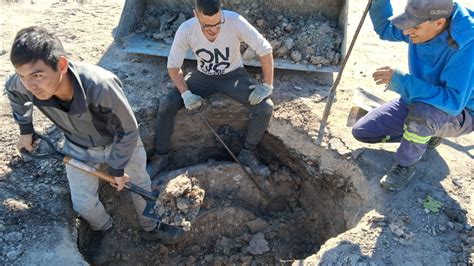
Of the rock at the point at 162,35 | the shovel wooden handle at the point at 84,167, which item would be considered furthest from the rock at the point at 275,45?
the shovel wooden handle at the point at 84,167

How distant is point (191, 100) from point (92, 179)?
110 centimetres

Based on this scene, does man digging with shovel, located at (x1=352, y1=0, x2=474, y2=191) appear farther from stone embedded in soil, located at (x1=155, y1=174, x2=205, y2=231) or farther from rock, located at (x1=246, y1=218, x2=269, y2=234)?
stone embedded in soil, located at (x1=155, y1=174, x2=205, y2=231)

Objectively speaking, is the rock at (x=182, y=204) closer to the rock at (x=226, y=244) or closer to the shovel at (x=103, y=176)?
the shovel at (x=103, y=176)

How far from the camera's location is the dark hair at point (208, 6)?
336cm

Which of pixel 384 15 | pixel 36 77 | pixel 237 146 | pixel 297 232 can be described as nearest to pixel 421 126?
pixel 384 15

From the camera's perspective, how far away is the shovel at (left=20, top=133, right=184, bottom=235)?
316cm

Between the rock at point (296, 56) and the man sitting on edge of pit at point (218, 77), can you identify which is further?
the rock at point (296, 56)

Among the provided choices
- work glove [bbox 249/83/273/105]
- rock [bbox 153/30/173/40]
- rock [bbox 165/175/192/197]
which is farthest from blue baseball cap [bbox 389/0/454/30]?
rock [bbox 153/30/173/40]

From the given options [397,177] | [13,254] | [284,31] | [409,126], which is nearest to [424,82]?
[409,126]

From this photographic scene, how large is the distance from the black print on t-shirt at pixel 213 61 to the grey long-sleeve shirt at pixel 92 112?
1.10 metres

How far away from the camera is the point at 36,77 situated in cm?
252

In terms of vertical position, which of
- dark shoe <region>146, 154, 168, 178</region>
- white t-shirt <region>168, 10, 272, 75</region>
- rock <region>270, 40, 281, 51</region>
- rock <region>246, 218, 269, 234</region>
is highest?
white t-shirt <region>168, 10, 272, 75</region>

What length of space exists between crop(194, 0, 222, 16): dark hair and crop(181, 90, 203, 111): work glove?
0.81m

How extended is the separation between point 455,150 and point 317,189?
4.26 feet
